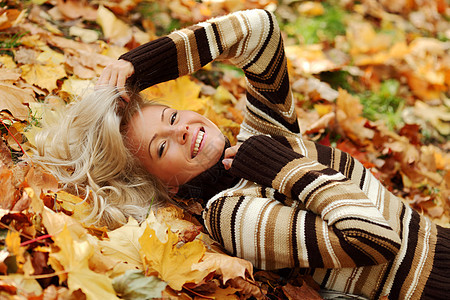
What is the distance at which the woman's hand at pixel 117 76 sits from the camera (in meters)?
1.89

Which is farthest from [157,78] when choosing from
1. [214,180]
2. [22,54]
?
[22,54]

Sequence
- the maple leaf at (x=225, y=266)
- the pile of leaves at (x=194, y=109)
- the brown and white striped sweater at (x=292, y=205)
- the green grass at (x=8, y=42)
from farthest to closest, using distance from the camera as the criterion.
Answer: the green grass at (x=8, y=42)
the brown and white striped sweater at (x=292, y=205)
the maple leaf at (x=225, y=266)
the pile of leaves at (x=194, y=109)

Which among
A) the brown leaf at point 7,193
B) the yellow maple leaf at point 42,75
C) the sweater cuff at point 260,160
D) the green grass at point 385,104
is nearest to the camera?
the brown leaf at point 7,193

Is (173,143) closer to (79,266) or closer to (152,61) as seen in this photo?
(152,61)

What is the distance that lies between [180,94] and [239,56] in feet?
1.97

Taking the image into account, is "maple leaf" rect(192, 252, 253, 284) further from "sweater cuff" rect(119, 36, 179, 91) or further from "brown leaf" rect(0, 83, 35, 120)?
"brown leaf" rect(0, 83, 35, 120)

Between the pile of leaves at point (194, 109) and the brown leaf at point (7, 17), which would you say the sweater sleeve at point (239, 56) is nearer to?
the pile of leaves at point (194, 109)

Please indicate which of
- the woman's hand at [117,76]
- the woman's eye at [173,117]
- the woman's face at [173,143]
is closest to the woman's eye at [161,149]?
the woman's face at [173,143]

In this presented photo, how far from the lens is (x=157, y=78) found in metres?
2.01

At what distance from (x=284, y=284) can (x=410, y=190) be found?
1.28 m

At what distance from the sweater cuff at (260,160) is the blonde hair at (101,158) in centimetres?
43

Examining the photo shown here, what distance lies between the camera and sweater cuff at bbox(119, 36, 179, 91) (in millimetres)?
1932

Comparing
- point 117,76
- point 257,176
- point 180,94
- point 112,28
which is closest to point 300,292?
point 257,176

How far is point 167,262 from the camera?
1.41m
